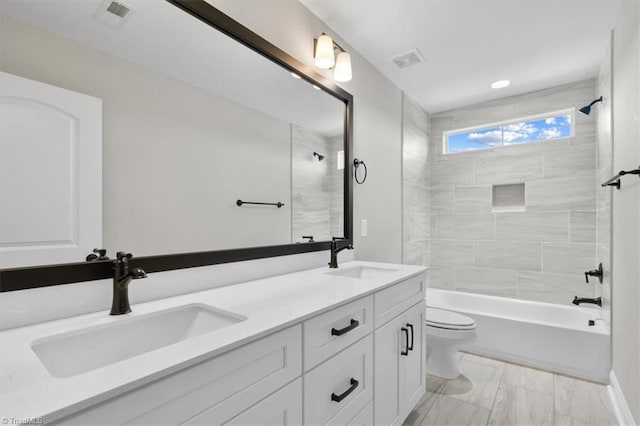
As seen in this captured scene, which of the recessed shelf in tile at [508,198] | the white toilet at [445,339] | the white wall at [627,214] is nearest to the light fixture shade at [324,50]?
the white wall at [627,214]

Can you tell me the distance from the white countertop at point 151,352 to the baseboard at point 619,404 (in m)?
1.56

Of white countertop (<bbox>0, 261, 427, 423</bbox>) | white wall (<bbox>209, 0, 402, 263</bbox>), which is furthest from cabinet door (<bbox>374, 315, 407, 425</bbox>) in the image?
white wall (<bbox>209, 0, 402, 263</bbox>)

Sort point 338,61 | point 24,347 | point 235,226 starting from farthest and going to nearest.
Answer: point 338,61 → point 235,226 → point 24,347

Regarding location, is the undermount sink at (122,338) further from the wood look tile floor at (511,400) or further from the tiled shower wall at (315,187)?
the wood look tile floor at (511,400)

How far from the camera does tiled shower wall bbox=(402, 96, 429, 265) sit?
3.07 meters

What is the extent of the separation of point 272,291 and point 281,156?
75 cm

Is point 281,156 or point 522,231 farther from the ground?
point 281,156

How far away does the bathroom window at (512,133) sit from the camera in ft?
9.84

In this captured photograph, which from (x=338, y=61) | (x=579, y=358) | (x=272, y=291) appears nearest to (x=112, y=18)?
(x=272, y=291)

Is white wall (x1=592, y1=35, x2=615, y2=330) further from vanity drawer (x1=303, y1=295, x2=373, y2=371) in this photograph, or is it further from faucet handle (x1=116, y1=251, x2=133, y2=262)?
faucet handle (x1=116, y1=251, x2=133, y2=262)

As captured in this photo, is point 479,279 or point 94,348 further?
point 479,279

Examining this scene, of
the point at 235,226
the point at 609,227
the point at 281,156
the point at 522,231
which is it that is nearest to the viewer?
the point at 235,226

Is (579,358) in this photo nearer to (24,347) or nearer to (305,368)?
(305,368)

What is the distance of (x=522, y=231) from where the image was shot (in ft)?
10.3
